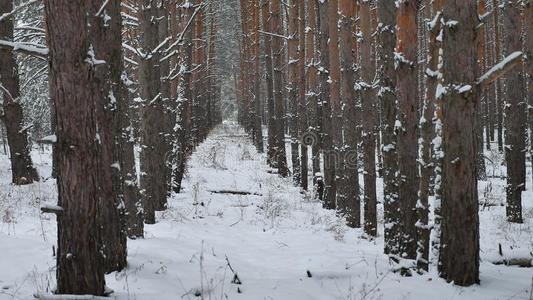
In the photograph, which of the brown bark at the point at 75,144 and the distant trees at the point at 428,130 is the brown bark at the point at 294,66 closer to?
the distant trees at the point at 428,130

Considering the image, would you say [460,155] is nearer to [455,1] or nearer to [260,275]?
[455,1]

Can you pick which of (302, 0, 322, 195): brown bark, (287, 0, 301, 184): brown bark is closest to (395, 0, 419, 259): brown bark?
(302, 0, 322, 195): brown bark

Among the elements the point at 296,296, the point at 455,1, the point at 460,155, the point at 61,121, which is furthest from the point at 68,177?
the point at 455,1

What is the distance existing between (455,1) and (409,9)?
48.8 inches

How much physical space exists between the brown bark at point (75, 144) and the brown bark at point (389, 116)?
13.0 ft

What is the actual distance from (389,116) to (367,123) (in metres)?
2.29

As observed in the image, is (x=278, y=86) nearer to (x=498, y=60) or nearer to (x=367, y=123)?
(x=367, y=123)

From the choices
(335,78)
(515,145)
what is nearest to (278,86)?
(335,78)

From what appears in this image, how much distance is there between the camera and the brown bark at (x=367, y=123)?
8.48 m

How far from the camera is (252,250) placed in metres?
6.53

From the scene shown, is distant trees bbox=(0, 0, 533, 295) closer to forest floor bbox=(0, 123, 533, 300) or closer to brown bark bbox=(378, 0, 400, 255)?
brown bark bbox=(378, 0, 400, 255)

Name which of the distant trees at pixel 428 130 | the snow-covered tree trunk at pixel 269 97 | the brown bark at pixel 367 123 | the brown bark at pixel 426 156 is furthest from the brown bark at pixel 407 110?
the snow-covered tree trunk at pixel 269 97

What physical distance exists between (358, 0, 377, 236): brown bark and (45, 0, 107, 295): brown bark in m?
5.77

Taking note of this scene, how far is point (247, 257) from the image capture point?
604 centimetres
